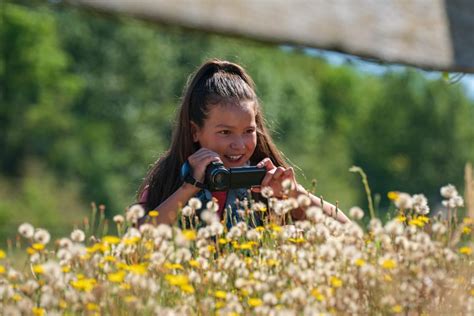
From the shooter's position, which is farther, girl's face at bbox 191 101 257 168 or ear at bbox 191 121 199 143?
ear at bbox 191 121 199 143

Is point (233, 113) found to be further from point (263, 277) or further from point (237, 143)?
point (263, 277)

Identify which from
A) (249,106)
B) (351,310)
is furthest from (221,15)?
(249,106)

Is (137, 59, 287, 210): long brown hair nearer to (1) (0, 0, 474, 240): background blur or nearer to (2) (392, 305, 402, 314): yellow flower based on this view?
(2) (392, 305, 402, 314): yellow flower

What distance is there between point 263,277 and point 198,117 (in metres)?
2.27

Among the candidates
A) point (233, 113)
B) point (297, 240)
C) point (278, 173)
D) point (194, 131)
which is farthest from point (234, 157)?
point (297, 240)

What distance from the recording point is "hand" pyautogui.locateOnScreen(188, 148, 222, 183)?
4645 mm

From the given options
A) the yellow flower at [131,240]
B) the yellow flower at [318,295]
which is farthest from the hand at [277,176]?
the yellow flower at [318,295]

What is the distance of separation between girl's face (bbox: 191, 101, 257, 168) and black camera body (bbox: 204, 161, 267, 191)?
8.8 inches

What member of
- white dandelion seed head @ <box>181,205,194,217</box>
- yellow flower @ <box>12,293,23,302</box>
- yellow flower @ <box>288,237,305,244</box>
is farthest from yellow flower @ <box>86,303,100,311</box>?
yellow flower @ <box>288,237,305,244</box>

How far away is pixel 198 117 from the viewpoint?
5.19 meters

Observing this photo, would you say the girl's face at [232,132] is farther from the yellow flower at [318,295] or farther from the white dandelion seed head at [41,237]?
the yellow flower at [318,295]

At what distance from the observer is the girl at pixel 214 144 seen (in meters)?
4.68

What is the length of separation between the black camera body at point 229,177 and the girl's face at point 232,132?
0.22 metres

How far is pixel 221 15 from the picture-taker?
166 centimetres
